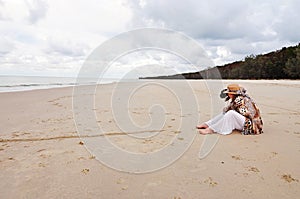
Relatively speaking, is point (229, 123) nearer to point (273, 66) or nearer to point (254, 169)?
point (254, 169)

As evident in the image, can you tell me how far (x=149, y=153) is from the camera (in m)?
3.36

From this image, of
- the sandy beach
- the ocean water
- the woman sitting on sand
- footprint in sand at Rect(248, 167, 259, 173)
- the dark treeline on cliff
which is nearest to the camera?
the sandy beach

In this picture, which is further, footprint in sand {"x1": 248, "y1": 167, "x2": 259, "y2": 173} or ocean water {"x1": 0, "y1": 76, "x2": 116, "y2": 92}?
ocean water {"x1": 0, "y1": 76, "x2": 116, "y2": 92}

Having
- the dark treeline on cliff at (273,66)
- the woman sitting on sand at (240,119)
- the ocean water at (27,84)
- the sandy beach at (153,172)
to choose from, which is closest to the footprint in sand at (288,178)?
the sandy beach at (153,172)

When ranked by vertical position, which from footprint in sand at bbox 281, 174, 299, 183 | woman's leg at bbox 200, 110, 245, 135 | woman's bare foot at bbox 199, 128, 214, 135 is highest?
woman's leg at bbox 200, 110, 245, 135

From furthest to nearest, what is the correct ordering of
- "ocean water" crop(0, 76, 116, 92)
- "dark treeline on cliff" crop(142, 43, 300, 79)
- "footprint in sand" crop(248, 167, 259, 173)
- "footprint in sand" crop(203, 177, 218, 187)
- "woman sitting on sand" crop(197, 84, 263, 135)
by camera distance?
"dark treeline on cliff" crop(142, 43, 300, 79)
"ocean water" crop(0, 76, 116, 92)
"woman sitting on sand" crop(197, 84, 263, 135)
"footprint in sand" crop(248, 167, 259, 173)
"footprint in sand" crop(203, 177, 218, 187)

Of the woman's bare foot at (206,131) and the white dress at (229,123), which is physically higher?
the white dress at (229,123)

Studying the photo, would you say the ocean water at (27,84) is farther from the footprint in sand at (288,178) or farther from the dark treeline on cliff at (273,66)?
the footprint in sand at (288,178)

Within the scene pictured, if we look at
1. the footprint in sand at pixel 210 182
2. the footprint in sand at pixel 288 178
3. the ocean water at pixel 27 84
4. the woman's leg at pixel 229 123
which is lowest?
the footprint in sand at pixel 288 178

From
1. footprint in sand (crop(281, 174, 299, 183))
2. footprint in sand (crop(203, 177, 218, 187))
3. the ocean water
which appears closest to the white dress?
footprint in sand (crop(281, 174, 299, 183))

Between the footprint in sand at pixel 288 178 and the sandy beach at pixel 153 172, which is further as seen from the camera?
the footprint in sand at pixel 288 178

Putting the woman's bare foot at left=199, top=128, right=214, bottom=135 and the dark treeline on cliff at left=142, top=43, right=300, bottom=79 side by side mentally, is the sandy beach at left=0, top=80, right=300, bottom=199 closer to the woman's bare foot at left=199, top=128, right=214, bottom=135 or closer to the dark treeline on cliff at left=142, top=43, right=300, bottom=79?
the woman's bare foot at left=199, top=128, right=214, bottom=135

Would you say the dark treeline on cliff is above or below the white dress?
above

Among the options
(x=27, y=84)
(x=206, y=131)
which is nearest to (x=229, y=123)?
(x=206, y=131)
